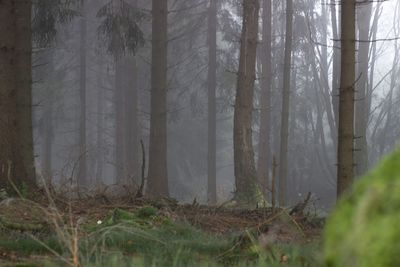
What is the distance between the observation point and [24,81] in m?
10.5

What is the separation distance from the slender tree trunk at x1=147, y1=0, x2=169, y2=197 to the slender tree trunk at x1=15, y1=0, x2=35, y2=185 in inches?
249

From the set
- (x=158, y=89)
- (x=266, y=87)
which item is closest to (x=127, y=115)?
(x=266, y=87)

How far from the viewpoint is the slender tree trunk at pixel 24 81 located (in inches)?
386

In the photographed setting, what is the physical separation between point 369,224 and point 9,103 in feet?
27.8

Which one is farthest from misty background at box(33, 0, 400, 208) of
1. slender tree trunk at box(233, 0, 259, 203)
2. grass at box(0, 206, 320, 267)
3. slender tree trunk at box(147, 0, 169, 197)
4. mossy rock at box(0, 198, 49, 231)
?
grass at box(0, 206, 320, 267)

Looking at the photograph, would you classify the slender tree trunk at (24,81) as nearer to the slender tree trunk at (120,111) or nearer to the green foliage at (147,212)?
the green foliage at (147,212)

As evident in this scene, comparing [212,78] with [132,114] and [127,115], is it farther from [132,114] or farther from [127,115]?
[127,115]

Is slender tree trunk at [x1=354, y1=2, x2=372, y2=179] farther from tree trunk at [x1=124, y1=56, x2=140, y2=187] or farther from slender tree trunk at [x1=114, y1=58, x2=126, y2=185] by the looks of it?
slender tree trunk at [x1=114, y1=58, x2=126, y2=185]

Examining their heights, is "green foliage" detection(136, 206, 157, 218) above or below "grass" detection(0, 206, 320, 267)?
below

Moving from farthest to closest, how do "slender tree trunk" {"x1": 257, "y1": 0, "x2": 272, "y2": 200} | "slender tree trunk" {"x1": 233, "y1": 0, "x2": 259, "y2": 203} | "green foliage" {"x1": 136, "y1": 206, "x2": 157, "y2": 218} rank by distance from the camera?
"slender tree trunk" {"x1": 257, "y1": 0, "x2": 272, "y2": 200} → "slender tree trunk" {"x1": 233, "y1": 0, "x2": 259, "y2": 203} → "green foliage" {"x1": 136, "y1": 206, "x2": 157, "y2": 218}

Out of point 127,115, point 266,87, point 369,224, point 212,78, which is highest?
point 212,78

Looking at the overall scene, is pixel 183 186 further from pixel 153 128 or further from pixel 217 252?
pixel 217 252

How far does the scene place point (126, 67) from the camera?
32.4 metres

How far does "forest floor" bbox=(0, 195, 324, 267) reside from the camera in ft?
8.17
